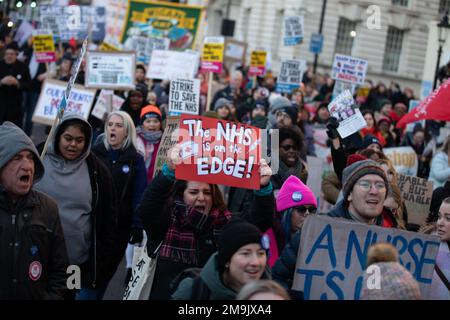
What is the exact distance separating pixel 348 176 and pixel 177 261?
1.10m

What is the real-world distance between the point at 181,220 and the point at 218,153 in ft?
1.48

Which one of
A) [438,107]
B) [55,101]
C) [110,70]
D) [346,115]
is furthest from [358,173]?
[55,101]

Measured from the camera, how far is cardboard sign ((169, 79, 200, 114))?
10398mm

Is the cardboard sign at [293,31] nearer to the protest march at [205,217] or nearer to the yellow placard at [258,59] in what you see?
the yellow placard at [258,59]

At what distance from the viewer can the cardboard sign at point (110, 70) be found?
44.6 feet

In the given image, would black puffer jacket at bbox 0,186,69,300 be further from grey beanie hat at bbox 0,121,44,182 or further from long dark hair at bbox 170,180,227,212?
long dark hair at bbox 170,180,227,212

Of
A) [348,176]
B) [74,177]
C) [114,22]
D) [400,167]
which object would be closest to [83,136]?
[74,177]

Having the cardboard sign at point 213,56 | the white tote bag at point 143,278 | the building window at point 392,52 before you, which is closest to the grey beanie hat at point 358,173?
the white tote bag at point 143,278

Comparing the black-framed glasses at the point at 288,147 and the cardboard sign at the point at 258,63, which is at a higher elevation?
the cardboard sign at the point at 258,63

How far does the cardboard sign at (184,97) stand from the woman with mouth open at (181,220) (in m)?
4.38

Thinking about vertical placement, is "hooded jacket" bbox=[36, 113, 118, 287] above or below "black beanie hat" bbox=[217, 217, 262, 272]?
below

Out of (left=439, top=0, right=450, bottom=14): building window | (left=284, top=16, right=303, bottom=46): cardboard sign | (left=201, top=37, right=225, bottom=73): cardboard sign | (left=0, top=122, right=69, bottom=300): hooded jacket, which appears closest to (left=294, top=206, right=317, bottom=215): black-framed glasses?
(left=0, top=122, right=69, bottom=300): hooded jacket

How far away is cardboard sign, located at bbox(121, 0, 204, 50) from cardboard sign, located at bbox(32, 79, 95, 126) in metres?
13.3

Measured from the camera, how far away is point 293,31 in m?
23.7
